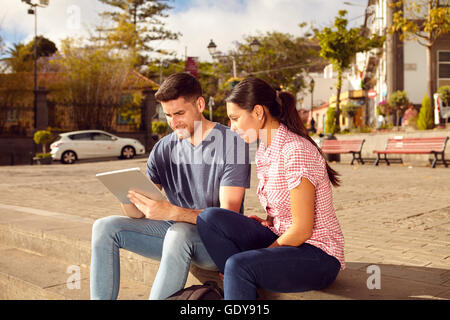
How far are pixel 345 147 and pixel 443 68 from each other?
38.8 ft

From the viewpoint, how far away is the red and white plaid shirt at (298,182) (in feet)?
7.82

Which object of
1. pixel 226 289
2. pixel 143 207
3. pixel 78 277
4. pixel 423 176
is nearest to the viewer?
pixel 226 289

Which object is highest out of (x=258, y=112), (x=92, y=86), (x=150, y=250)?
(x=92, y=86)

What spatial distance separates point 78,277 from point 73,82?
2765 cm

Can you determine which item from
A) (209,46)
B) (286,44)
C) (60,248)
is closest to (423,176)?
(60,248)

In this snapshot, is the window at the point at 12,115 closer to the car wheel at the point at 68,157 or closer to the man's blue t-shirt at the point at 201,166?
the car wheel at the point at 68,157

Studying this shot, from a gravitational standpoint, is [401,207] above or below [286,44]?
below

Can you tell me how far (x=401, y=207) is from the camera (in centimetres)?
640

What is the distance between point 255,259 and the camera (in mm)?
2264

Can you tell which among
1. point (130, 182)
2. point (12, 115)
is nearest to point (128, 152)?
point (12, 115)

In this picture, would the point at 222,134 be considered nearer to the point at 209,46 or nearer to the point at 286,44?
the point at 209,46

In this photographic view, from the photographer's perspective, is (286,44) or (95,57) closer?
(95,57)

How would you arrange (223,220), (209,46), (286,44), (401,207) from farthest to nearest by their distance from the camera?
(286,44) < (209,46) < (401,207) < (223,220)
